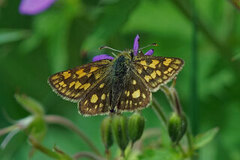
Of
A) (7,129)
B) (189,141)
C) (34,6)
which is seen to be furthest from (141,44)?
(189,141)

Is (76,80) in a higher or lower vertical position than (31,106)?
higher

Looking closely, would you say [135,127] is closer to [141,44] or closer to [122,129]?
[122,129]

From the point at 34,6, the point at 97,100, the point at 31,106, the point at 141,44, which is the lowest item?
the point at 141,44

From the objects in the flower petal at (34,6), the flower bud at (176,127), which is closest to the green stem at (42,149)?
the flower bud at (176,127)

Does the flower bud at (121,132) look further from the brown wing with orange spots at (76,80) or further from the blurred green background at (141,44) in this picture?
the blurred green background at (141,44)

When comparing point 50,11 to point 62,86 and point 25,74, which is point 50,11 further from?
point 62,86

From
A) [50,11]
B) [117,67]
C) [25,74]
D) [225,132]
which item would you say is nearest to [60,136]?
[25,74]

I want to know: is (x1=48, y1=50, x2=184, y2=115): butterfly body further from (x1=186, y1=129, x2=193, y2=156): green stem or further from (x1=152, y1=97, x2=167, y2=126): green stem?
(x1=186, y1=129, x2=193, y2=156): green stem
